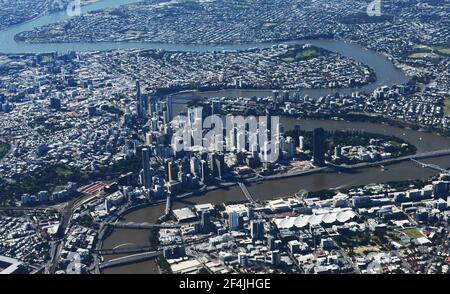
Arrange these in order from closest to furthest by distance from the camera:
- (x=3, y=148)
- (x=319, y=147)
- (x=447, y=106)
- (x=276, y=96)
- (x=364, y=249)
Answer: (x=364, y=249)
(x=319, y=147)
(x=3, y=148)
(x=447, y=106)
(x=276, y=96)

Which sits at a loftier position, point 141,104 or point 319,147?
point 319,147

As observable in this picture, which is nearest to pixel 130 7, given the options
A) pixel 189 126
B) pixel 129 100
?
pixel 129 100

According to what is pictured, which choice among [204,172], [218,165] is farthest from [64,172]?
[218,165]

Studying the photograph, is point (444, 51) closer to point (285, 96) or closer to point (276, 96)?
point (285, 96)

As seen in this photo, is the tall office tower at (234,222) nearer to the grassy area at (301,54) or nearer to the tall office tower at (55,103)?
the tall office tower at (55,103)

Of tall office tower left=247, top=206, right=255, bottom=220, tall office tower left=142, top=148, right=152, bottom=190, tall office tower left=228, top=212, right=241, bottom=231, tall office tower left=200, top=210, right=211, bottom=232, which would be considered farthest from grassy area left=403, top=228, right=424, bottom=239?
tall office tower left=142, top=148, right=152, bottom=190

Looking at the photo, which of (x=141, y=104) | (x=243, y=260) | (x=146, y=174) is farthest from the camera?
(x=141, y=104)

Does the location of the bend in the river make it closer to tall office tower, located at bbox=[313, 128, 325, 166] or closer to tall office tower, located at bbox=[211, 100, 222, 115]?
tall office tower, located at bbox=[211, 100, 222, 115]

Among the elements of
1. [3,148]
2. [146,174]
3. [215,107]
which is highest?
[146,174]

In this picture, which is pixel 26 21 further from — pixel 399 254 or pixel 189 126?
pixel 399 254

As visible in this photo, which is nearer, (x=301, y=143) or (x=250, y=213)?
(x=250, y=213)
